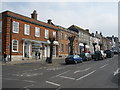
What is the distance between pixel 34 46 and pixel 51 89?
1031 inches

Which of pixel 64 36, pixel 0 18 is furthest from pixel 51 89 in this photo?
pixel 64 36

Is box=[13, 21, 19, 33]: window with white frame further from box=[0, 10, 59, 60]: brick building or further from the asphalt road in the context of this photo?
the asphalt road

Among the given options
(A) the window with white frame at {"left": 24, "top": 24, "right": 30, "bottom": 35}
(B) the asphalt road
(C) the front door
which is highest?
(A) the window with white frame at {"left": 24, "top": 24, "right": 30, "bottom": 35}

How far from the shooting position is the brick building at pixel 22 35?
27047mm

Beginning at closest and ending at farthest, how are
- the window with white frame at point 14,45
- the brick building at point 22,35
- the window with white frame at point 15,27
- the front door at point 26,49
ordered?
the brick building at point 22,35 → the window with white frame at point 14,45 → the window with white frame at point 15,27 → the front door at point 26,49

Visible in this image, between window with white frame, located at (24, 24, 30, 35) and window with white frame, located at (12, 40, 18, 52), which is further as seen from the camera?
window with white frame, located at (24, 24, 30, 35)

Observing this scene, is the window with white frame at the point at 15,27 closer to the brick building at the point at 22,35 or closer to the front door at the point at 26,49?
the brick building at the point at 22,35

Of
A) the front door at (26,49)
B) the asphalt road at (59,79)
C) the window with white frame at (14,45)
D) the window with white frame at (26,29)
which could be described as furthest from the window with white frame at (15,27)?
the asphalt road at (59,79)

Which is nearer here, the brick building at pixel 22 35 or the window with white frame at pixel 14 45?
the brick building at pixel 22 35

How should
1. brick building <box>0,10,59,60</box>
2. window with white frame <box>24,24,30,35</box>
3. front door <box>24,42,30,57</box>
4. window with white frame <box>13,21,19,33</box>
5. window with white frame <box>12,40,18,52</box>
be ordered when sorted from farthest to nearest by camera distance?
window with white frame <box>24,24,30,35</box>, front door <box>24,42,30,57</box>, window with white frame <box>13,21,19,33</box>, window with white frame <box>12,40,18,52</box>, brick building <box>0,10,59,60</box>

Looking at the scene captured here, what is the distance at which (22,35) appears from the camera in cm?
3016

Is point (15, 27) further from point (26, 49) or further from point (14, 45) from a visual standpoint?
point (26, 49)

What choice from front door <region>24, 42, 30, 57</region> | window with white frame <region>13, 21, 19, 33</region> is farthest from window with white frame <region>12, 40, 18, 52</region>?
front door <region>24, 42, 30, 57</region>

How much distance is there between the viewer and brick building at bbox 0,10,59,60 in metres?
27.0
